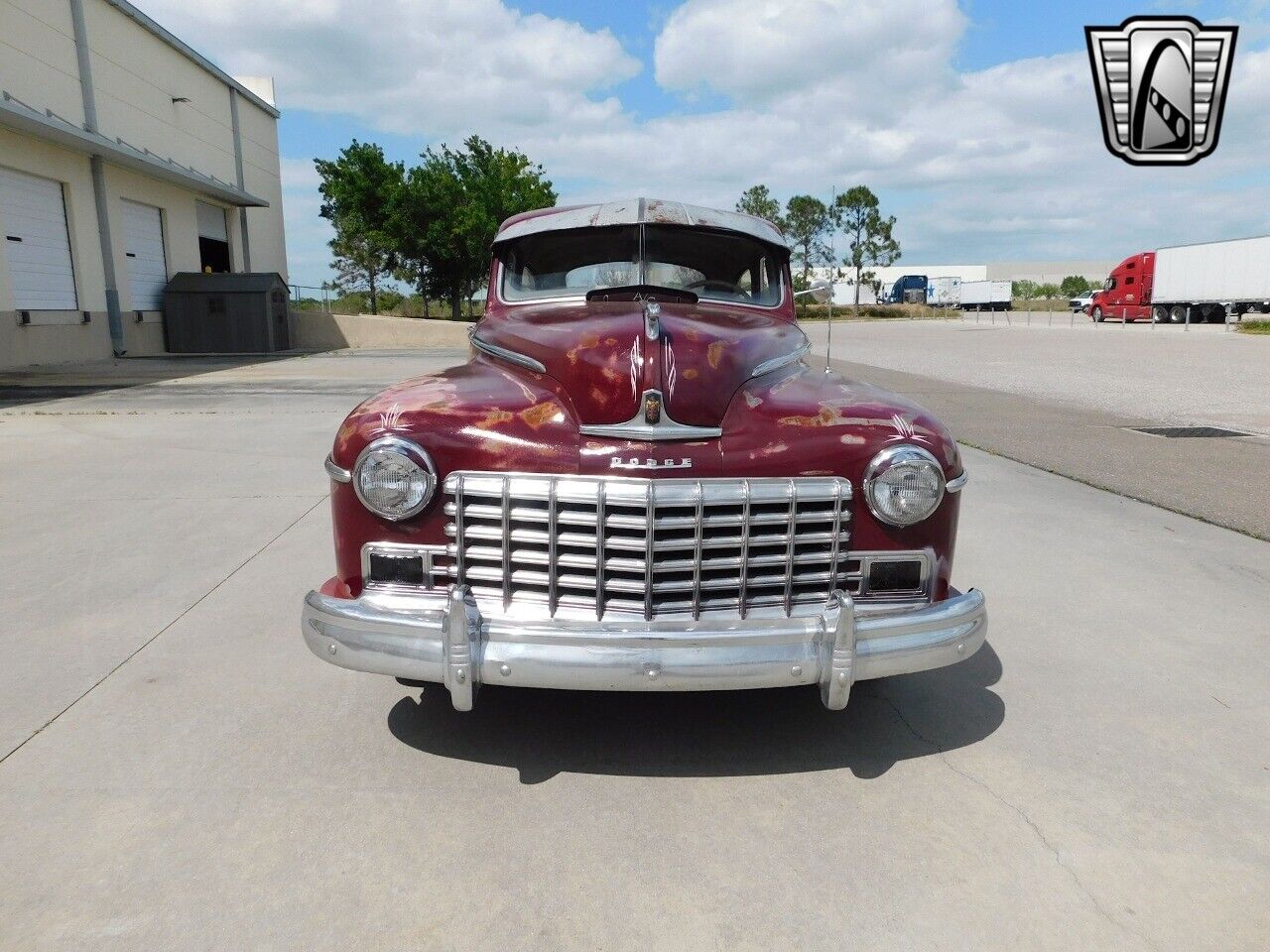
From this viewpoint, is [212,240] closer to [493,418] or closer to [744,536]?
[493,418]

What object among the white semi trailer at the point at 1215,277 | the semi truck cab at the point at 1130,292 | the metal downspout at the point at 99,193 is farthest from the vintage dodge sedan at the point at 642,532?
the semi truck cab at the point at 1130,292

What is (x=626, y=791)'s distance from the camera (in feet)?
8.85

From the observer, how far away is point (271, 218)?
3059 centimetres

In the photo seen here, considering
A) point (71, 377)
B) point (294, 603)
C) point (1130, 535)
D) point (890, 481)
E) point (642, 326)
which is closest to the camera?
point (890, 481)

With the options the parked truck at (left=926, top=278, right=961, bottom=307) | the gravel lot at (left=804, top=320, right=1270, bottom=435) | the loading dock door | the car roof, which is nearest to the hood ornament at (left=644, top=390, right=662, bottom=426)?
the car roof

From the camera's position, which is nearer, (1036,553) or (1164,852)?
(1164,852)

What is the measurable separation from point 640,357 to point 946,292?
72424 millimetres

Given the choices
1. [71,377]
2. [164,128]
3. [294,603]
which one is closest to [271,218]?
[164,128]

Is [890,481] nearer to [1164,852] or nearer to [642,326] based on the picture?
[642,326]

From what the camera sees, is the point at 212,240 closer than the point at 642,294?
No

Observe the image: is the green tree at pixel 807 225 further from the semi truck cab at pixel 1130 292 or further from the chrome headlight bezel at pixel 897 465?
the chrome headlight bezel at pixel 897 465

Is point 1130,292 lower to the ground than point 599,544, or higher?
higher

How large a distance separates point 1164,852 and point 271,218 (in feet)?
107

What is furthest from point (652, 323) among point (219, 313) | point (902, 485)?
point (219, 313)
